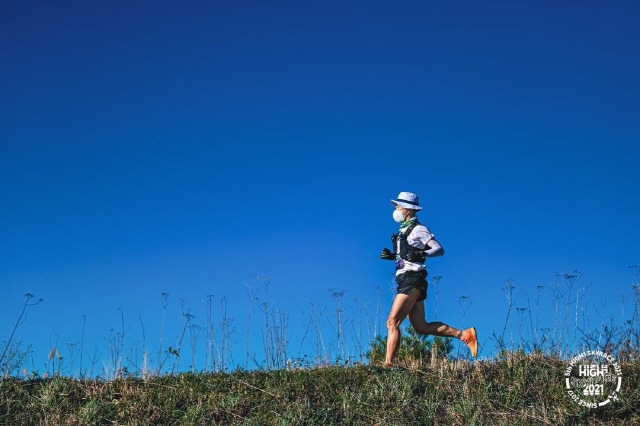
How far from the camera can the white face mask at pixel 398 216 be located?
438 inches

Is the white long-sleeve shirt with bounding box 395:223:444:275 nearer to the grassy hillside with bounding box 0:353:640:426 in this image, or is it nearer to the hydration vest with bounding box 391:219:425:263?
the hydration vest with bounding box 391:219:425:263

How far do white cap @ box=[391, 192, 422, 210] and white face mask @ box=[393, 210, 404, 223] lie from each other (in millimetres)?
117

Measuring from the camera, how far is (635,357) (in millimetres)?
10781

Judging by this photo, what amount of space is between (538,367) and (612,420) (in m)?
1.50

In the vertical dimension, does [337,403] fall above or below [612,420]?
above

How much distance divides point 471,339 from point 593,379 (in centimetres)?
183

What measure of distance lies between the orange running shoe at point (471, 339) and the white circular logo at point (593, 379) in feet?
4.35

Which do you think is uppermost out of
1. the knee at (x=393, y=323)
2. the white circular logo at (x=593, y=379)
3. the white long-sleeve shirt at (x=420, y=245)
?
the white long-sleeve shirt at (x=420, y=245)

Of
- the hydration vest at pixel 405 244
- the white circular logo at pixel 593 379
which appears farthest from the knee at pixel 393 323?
the white circular logo at pixel 593 379

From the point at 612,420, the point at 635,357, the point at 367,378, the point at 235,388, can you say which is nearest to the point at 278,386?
the point at 235,388

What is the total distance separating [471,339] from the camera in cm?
1075

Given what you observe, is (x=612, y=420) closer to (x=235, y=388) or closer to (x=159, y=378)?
(x=235, y=388)

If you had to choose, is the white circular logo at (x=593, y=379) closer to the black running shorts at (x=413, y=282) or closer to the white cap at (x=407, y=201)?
the black running shorts at (x=413, y=282)

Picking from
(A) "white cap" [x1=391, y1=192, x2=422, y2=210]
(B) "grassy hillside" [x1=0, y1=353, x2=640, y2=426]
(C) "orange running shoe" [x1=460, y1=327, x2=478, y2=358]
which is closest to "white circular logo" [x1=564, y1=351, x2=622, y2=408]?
(B) "grassy hillside" [x1=0, y1=353, x2=640, y2=426]
